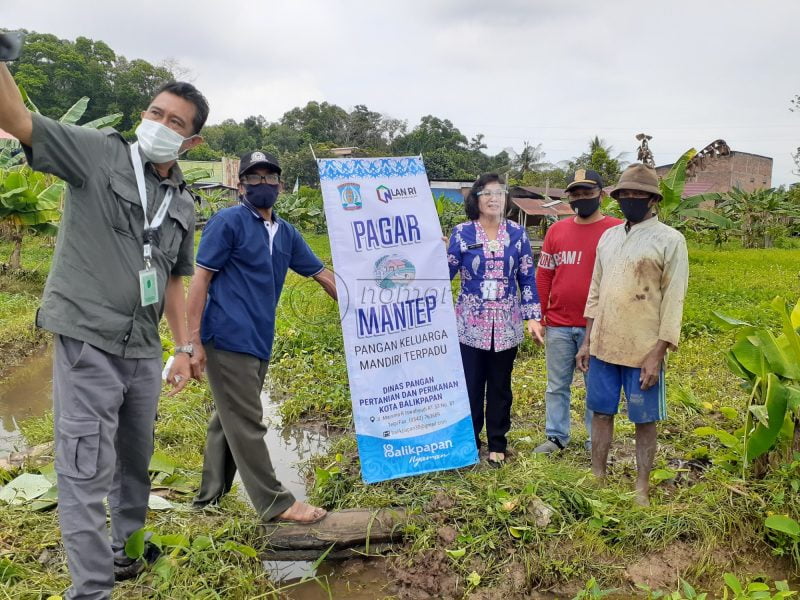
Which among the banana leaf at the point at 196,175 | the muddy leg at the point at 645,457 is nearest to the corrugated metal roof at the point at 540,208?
the banana leaf at the point at 196,175

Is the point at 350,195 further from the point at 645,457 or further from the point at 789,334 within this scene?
the point at 789,334

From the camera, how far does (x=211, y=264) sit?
2.77 m

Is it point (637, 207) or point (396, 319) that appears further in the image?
point (396, 319)

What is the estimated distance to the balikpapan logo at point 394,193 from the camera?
343 centimetres

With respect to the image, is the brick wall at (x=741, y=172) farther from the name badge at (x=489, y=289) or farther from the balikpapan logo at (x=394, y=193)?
the balikpapan logo at (x=394, y=193)

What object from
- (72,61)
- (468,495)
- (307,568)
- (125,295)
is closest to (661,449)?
(468,495)

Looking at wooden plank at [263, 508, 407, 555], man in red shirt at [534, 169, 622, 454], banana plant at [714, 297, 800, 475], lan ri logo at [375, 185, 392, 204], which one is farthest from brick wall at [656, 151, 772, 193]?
wooden plank at [263, 508, 407, 555]

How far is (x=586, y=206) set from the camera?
3768 mm

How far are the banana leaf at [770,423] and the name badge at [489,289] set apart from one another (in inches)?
59.2

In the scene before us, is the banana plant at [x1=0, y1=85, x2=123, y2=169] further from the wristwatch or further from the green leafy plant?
the wristwatch

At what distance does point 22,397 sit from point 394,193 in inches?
181

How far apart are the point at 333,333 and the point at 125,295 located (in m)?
4.71

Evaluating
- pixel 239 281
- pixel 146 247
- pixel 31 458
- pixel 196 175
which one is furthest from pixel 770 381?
pixel 196 175

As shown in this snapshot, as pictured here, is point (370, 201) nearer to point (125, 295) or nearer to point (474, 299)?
point (474, 299)
